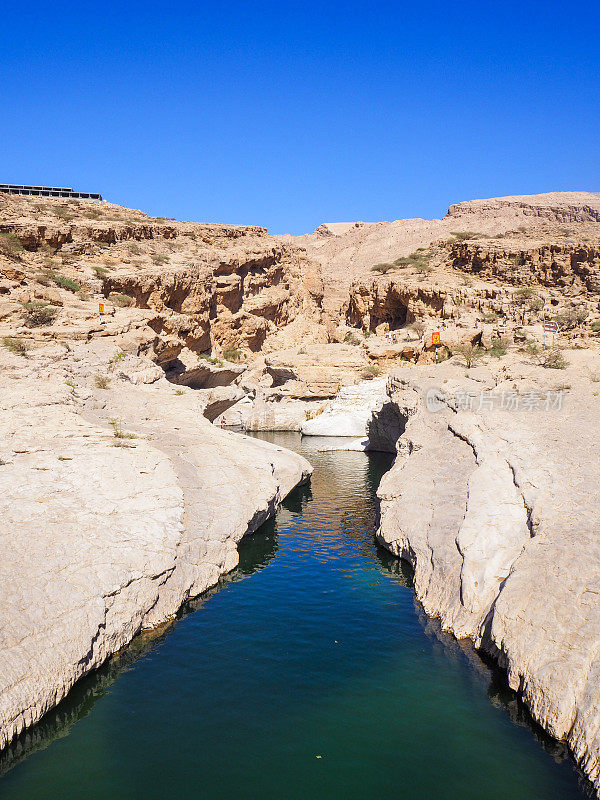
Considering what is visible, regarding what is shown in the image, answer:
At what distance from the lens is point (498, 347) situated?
115ft

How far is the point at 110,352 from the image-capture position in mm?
20938

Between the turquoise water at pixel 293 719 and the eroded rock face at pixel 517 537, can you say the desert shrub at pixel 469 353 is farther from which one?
the turquoise water at pixel 293 719

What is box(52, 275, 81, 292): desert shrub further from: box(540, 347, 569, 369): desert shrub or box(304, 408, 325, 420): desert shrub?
box(540, 347, 569, 369): desert shrub

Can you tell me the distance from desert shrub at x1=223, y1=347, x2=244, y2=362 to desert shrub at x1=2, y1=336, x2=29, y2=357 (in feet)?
84.4

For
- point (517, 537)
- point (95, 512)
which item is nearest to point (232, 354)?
point (95, 512)

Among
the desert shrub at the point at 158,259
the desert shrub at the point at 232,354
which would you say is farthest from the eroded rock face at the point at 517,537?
the desert shrub at the point at 232,354

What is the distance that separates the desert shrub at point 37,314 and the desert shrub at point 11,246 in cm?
636

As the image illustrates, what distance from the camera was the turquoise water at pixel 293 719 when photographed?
6520 mm

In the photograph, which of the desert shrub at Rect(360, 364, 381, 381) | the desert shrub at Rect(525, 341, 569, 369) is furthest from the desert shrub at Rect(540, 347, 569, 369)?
the desert shrub at Rect(360, 364, 381, 381)

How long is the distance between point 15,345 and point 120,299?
13.5 meters

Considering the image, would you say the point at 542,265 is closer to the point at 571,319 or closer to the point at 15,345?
the point at 571,319

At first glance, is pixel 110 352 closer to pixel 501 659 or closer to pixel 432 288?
pixel 501 659

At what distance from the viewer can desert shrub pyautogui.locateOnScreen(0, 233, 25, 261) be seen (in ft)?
89.1

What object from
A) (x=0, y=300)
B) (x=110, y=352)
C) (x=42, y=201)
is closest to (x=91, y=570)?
(x=110, y=352)
